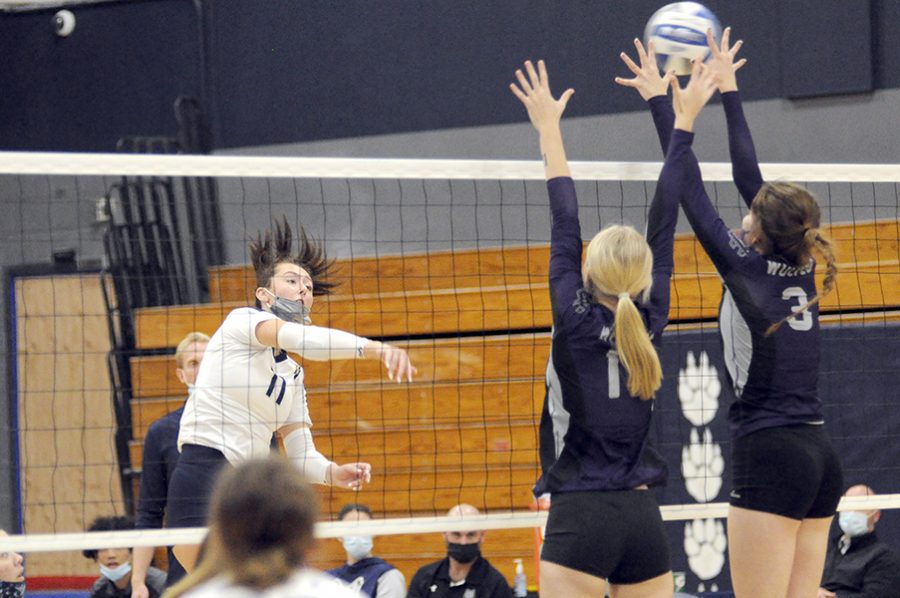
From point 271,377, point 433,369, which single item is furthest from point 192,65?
point 271,377

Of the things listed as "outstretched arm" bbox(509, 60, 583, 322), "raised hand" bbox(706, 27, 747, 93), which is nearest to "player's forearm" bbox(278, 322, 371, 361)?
"outstretched arm" bbox(509, 60, 583, 322)

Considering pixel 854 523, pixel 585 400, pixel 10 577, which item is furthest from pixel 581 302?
pixel 10 577

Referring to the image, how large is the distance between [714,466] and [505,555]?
1.64 m

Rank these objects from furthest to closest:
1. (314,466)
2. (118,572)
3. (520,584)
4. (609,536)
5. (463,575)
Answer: (118,572), (520,584), (463,575), (314,466), (609,536)

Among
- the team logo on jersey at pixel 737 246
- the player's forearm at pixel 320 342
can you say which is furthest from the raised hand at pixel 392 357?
the team logo on jersey at pixel 737 246

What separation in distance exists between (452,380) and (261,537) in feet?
22.3

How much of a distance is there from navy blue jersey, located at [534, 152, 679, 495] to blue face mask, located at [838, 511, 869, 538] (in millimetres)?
3781

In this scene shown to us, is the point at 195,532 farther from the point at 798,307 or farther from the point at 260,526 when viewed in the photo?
the point at 260,526

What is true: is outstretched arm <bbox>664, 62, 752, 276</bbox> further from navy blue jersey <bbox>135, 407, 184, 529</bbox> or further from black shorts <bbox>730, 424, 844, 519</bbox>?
navy blue jersey <bbox>135, 407, 184, 529</bbox>

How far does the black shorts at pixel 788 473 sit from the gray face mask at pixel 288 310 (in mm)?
1730

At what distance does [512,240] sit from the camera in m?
9.88

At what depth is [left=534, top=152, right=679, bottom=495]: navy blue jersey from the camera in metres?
4.05

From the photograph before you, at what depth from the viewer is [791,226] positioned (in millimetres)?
4281

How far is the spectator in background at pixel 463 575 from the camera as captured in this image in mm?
7602
